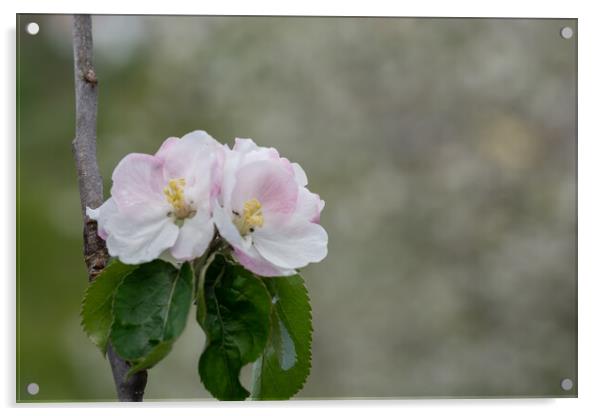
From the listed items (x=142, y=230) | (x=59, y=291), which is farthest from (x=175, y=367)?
(x=142, y=230)

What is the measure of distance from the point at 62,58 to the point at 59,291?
0.40 metres

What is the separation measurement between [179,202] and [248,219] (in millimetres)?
73

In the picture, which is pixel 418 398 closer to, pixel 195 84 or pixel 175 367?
pixel 175 367

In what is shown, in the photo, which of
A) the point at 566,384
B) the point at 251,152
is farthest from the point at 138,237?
the point at 566,384

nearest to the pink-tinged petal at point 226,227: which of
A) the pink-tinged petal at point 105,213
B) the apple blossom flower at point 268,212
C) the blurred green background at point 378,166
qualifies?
the apple blossom flower at point 268,212

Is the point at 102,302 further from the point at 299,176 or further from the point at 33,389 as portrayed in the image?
the point at 33,389

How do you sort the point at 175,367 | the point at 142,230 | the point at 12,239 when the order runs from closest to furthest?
the point at 142,230 < the point at 12,239 < the point at 175,367

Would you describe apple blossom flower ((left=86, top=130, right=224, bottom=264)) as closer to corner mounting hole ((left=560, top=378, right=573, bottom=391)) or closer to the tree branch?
the tree branch

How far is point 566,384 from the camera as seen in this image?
1342 millimetres

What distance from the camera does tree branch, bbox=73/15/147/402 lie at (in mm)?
898

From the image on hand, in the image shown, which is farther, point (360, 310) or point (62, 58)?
point (360, 310)

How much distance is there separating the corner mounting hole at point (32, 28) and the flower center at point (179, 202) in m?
0.55

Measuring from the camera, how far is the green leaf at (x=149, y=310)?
83cm

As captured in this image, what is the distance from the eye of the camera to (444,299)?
1.60 meters
